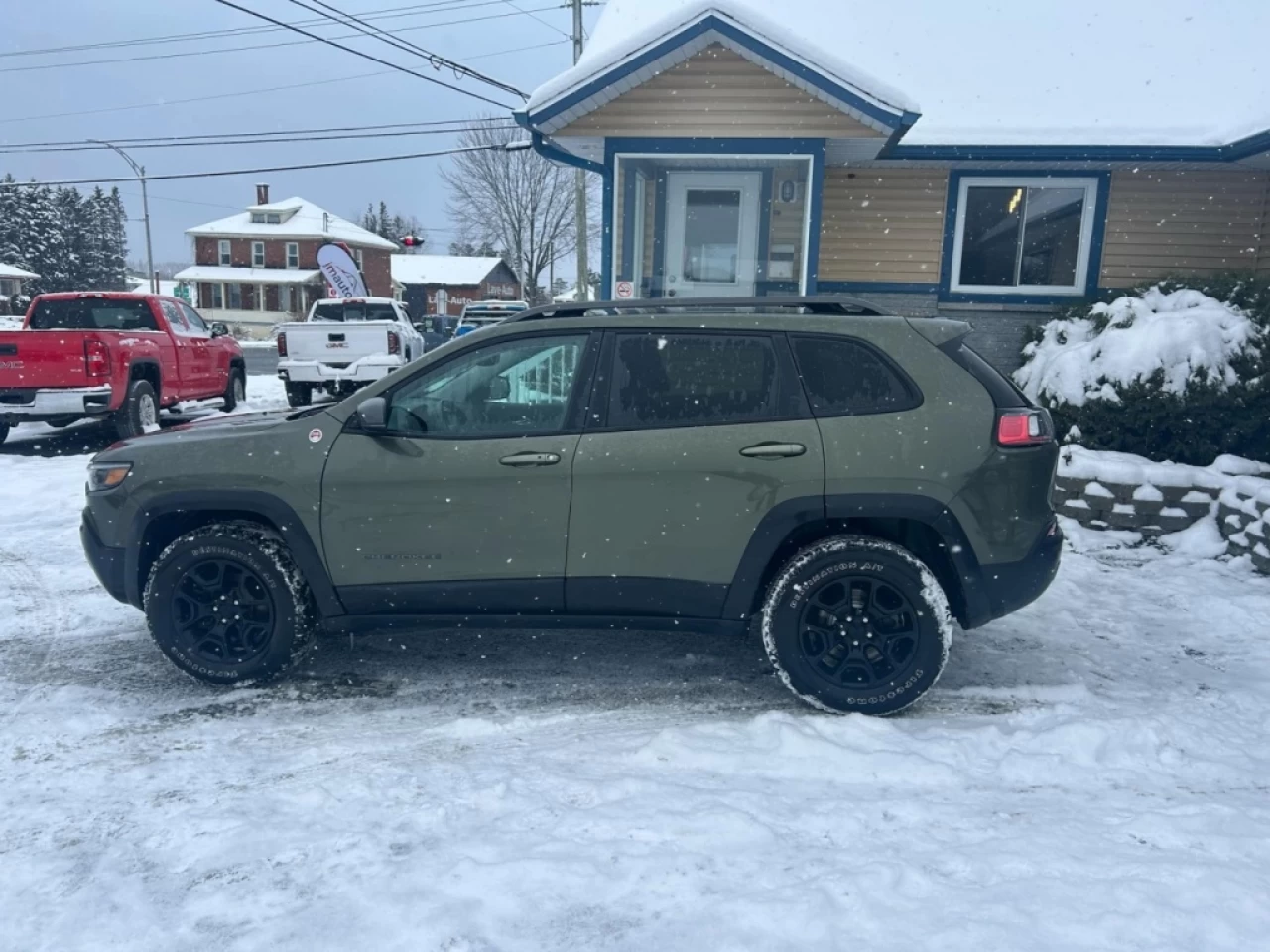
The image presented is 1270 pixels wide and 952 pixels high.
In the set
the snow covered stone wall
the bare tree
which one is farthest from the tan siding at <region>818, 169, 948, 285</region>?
the bare tree

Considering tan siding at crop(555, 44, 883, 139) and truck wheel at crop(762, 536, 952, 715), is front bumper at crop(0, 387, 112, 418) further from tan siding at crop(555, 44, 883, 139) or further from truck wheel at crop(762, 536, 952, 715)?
truck wheel at crop(762, 536, 952, 715)

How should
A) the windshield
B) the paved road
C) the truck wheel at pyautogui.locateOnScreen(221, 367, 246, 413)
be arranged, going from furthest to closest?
1. the paved road
2. the windshield
3. the truck wheel at pyautogui.locateOnScreen(221, 367, 246, 413)

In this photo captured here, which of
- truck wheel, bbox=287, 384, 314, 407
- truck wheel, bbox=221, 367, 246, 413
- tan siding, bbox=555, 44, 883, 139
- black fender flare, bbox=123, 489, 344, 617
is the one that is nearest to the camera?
black fender flare, bbox=123, 489, 344, 617

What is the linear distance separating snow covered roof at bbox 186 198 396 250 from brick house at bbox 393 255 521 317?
5669 mm

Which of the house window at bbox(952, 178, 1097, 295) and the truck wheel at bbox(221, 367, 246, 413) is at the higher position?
the house window at bbox(952, 178, 1097, 295)

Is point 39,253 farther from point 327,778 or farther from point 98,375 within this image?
point 327,778

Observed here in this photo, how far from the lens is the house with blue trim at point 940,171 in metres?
9.19

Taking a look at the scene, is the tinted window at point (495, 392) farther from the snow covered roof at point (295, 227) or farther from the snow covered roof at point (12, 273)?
the snow covered roof at point (12, 273)

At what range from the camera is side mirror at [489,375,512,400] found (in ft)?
13.6

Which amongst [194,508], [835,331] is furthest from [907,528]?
[194,508]

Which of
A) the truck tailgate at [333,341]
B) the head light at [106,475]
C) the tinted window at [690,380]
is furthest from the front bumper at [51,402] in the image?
the tinted window at [690,380]

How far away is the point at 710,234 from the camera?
1069 centimetres

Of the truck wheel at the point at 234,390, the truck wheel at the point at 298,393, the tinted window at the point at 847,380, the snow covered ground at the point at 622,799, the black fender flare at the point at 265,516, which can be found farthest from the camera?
the truck wheel at the point at 298,393

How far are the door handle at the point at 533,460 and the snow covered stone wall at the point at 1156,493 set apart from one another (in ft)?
13.7
